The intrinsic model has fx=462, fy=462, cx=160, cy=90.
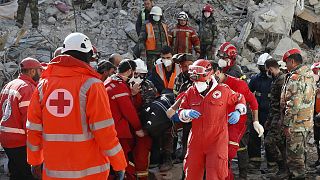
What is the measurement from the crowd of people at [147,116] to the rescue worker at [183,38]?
2.31 meters

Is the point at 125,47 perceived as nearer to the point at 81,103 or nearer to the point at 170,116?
the point at 170,116

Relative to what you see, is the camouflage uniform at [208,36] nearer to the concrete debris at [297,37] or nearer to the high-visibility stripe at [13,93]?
the concrete debris at [297,37]

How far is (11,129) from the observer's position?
Result: 17.5ft

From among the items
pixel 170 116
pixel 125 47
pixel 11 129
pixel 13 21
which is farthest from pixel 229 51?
pixel 13 21

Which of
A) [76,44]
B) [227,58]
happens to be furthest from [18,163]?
[227,58]

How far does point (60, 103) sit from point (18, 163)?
2015mm

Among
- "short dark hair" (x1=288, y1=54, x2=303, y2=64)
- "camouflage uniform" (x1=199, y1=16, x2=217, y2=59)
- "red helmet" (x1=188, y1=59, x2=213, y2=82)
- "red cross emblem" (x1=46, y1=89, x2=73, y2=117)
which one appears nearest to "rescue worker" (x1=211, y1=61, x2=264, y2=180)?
"red helmet" (x1=188, y1=59, x2=213, y2=82)

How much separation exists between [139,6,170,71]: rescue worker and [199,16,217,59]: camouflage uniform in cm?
109

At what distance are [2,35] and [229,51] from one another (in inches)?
250

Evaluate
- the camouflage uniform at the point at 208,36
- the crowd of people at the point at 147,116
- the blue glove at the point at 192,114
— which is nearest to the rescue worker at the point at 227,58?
the crowd of people at the point at 147,116

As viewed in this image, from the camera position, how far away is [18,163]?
550 cm

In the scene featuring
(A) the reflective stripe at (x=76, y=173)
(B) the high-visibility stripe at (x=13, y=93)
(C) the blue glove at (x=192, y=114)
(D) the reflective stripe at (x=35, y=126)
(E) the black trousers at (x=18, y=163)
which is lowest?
(E) the black trousers at (x=18, y=163)

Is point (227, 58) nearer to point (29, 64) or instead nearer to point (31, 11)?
point (29, 64)

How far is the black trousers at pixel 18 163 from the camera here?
5453 mm
